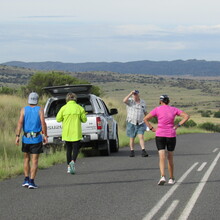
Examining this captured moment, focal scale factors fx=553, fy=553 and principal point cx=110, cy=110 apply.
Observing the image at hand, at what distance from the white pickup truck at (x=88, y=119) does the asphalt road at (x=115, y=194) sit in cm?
128

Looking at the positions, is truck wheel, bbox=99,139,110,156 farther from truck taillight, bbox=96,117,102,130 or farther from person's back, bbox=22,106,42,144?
person's back, bbox=22,106,42,144

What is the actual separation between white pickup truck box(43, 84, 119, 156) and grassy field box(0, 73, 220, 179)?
81 centimetres

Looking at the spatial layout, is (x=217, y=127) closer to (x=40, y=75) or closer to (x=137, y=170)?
(x=40, y=75)

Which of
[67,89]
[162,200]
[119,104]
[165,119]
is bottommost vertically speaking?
[119,104]

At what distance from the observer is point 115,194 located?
9477 millimetres

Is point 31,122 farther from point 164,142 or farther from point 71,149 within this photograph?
point 164,142

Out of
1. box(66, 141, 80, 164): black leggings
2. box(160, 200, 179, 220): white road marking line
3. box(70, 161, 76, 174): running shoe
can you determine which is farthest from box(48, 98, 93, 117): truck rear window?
box(160, 200, 179, 220): white road marking line

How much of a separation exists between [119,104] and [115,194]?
28.5 metres

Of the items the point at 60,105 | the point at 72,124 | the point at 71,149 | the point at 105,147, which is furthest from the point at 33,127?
the point at 105,147

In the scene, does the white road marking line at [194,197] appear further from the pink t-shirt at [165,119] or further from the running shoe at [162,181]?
the pink t-shirt at [165,119]

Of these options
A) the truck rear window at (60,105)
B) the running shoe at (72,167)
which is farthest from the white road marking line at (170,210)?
the truck rear window at (60,105)

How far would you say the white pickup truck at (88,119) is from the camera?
15.3 metres

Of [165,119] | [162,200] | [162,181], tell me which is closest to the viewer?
[162,200]

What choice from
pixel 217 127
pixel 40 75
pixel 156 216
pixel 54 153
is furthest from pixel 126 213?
pixel 217 127
